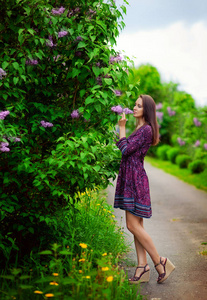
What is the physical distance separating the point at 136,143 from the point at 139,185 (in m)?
0.47

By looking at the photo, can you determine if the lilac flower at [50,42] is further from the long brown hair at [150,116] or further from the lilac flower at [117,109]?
the long brown hair at [150,116]

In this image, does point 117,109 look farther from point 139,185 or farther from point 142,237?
point 142,237

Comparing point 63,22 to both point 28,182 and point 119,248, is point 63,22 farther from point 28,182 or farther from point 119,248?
point 119,248

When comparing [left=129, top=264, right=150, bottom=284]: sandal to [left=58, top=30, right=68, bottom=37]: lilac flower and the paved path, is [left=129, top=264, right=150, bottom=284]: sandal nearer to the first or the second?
the paved path

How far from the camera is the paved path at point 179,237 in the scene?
14.0 feet

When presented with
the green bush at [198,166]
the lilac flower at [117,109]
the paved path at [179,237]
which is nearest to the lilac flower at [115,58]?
the lilac flower at [117,109]

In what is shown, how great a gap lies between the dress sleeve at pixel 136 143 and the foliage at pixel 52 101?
0.13 m

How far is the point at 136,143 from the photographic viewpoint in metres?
4.25

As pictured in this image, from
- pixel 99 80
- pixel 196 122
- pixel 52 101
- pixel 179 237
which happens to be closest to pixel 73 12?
pixel 99 80

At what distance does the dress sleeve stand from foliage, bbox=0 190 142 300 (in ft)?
3.48

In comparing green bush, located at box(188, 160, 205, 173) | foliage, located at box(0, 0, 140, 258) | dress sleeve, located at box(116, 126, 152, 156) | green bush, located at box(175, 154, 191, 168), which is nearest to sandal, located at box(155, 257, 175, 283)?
foliage, located at box(0, 0, 140, 258)

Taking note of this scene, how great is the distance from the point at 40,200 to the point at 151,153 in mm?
19444

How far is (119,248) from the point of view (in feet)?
17.1

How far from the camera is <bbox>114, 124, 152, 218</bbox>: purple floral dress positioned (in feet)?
13.9
